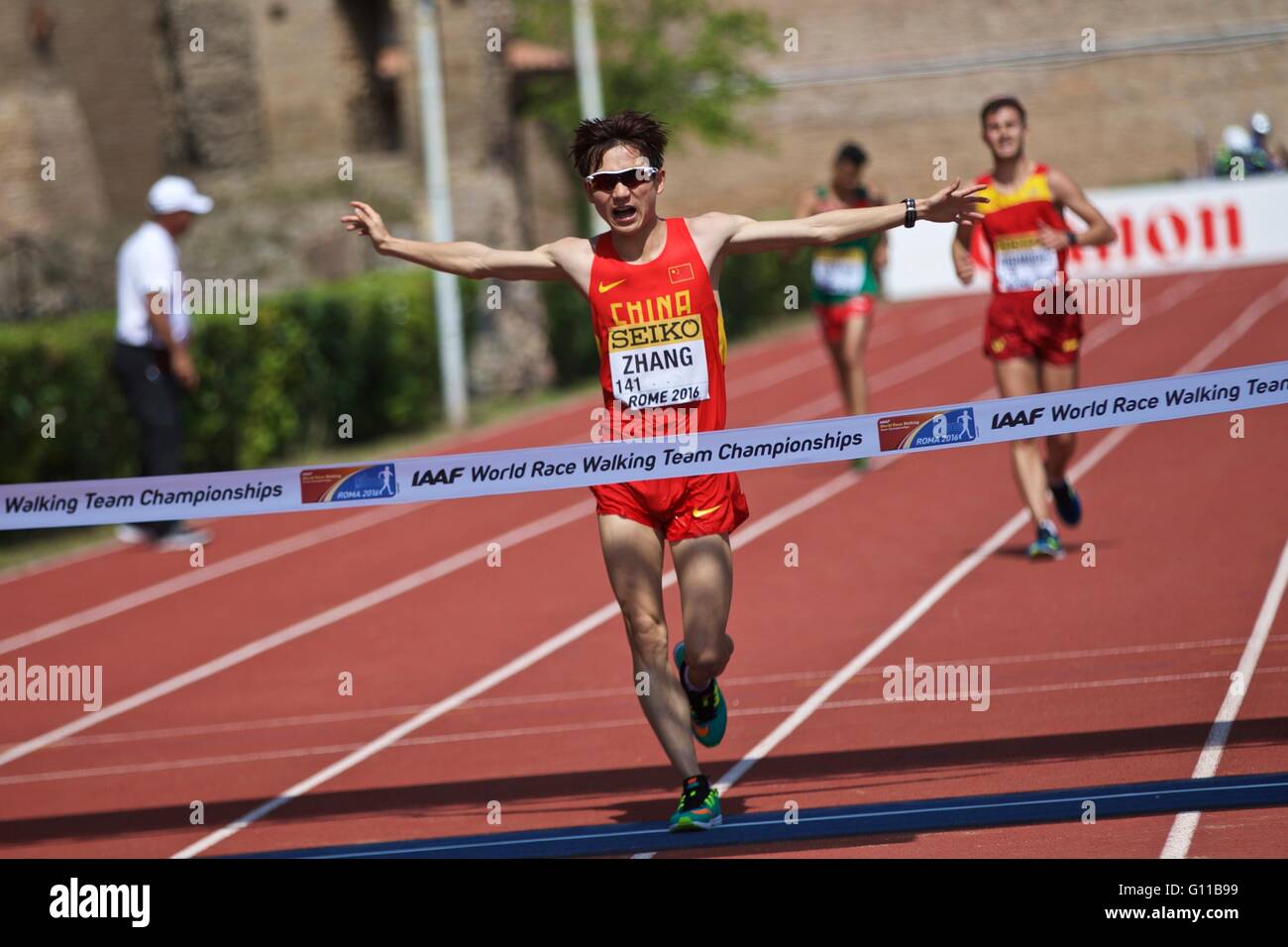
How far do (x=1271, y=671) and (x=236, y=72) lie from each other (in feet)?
95.9

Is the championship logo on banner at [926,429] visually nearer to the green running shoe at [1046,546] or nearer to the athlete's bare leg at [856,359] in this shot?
the green running shoe at [1046,546]

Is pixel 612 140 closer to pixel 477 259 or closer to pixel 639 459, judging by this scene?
pixel 477 259

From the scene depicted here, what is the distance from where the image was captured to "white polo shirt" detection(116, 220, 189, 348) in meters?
12.6

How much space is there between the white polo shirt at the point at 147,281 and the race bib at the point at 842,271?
4585mm

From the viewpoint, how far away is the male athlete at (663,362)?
6.02 metres

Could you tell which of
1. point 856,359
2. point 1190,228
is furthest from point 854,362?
point 1190,228

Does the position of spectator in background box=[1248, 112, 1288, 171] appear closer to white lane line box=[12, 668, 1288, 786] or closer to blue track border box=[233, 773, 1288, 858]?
white lane line box=[12, 668, 1288, 786]

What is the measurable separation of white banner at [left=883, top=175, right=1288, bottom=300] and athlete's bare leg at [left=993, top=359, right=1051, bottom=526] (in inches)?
696

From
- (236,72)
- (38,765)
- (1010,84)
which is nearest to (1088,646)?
(38,765)

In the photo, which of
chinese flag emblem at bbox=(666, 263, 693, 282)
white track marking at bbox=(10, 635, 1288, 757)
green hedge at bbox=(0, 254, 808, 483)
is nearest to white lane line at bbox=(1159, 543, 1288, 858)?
white track marking at bbox=(10, 635, 1288, 757)

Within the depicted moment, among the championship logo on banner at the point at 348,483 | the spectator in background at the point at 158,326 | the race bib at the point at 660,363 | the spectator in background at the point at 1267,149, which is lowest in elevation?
the championship logo on banner at the point at 348,483

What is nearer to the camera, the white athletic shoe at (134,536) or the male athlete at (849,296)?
the male athlete at (849,296)

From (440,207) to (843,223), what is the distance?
1521 cm

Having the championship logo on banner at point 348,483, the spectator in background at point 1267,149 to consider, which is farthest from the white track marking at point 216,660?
the spectator in background at point 1267,149
